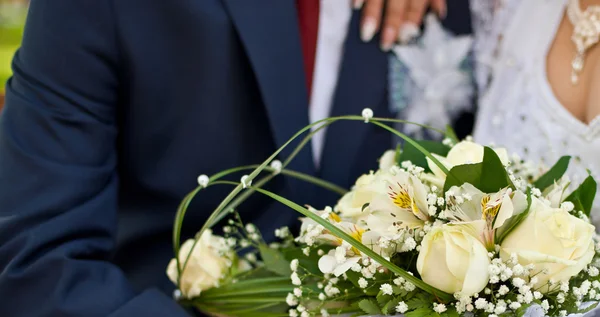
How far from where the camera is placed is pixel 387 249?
69 cm

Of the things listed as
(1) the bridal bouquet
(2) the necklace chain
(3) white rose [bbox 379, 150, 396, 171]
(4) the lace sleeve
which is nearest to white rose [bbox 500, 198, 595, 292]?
(1) the bridal bouquet

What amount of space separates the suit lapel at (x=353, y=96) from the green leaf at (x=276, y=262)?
0.35 m

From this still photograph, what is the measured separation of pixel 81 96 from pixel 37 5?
16cm

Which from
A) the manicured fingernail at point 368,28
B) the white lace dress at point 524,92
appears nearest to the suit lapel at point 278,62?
the manicured fingernail at point 368,28

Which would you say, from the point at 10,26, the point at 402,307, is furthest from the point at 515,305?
the point at 10,26

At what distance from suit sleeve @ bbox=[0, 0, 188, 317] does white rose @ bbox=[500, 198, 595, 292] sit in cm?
50

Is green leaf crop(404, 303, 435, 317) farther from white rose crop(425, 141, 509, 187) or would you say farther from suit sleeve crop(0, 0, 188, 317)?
suit sleeve crop(0, 0, 188, 317)

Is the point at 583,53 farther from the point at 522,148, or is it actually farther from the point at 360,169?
the point at 360,169

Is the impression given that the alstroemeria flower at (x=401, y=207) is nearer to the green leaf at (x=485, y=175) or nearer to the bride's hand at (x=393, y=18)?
the green leaf at (x=485, y=175)

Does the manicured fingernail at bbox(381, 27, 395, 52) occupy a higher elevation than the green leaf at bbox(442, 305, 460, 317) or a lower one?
higher

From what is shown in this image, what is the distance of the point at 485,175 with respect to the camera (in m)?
0.69

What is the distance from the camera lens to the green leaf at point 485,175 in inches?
26.8

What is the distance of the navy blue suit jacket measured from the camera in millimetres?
931

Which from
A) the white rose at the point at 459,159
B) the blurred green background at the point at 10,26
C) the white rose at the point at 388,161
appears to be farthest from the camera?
the blurred green background at the point at 10,26
